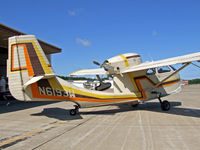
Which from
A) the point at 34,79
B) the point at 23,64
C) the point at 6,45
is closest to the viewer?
the point at 34,79

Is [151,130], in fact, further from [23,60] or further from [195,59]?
[23,60]

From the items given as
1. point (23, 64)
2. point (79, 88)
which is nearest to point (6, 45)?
point (23, 64)

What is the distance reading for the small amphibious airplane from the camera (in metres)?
7.02

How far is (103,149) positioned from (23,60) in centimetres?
564

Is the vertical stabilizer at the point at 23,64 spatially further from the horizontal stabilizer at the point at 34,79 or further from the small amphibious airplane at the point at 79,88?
the horizontal stabilizer at the point at 34,79

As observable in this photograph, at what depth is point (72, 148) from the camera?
4039mm

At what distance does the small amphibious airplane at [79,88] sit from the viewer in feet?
23.0

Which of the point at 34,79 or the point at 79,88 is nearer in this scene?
the point at 34,79

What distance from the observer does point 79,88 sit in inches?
327

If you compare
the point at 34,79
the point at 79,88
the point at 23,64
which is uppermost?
the point at 23,64

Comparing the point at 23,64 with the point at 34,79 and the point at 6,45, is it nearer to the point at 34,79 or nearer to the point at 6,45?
the point at 34,79

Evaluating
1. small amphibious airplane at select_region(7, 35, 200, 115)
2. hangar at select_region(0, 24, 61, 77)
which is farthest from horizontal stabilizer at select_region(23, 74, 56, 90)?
hangar at select_region(0, 24, 61, 77)

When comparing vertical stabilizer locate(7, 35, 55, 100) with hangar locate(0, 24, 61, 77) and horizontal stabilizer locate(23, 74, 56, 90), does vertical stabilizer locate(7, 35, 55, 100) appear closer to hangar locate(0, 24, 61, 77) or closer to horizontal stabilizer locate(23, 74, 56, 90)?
horizontal stabilizer locate(23, 74, 56, 90)

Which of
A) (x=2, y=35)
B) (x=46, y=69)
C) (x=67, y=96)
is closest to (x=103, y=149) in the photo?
(x=67, y=96)
